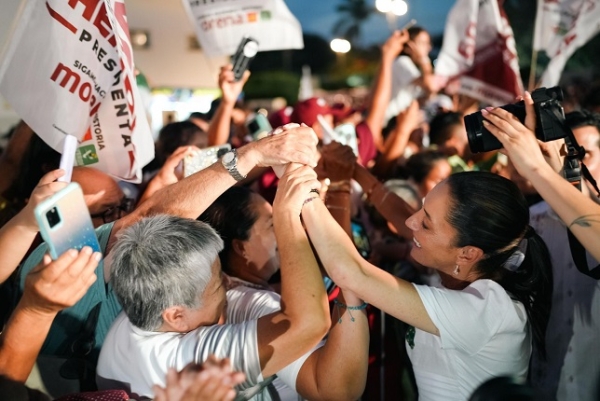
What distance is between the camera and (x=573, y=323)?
2.64m

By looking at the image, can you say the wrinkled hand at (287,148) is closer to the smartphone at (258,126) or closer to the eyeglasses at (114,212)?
the eyeglasses at (114,212)

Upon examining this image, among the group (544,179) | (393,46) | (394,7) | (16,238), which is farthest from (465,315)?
(394,7)

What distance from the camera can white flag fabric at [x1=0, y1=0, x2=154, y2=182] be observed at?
2289 mm

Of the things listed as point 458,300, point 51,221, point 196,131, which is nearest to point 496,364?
point 458,300

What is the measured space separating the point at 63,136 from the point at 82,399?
116 cm

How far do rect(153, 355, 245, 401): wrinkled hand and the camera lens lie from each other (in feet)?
1.66

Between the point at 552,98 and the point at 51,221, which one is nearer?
the point at 51,221

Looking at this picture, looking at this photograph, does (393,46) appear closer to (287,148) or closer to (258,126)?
(258,126)

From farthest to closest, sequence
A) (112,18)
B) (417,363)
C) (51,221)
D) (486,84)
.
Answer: (486,84), (112,18), (417,363), (51,221)

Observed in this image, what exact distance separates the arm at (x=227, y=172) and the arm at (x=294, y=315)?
1.10 feet

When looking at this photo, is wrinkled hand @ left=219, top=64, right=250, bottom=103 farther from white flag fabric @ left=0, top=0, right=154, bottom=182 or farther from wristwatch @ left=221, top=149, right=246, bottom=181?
wristwatch @ left=221, top=149, right=246, bottom=181

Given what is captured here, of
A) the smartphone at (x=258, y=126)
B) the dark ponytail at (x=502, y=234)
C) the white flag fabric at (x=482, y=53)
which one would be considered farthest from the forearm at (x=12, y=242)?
the white flag fabric at (x=482, y=53)

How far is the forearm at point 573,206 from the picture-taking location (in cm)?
195

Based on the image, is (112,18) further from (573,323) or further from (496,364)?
(573,323)
